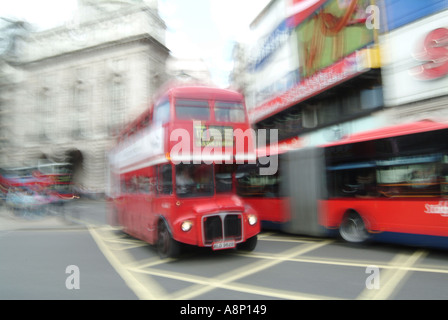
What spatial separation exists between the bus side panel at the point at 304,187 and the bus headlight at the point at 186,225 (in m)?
4.23

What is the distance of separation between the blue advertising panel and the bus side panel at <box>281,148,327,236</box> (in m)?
8.33

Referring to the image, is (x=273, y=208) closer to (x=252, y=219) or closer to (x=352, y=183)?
(x=352, y=183)

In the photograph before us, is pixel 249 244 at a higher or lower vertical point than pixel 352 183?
lower

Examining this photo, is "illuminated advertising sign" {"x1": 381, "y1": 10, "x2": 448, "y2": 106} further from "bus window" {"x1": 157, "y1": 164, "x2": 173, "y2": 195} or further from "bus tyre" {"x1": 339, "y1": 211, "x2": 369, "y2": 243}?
"bus window" {"x1": 157, "y1": 164, "x2": 173, "y2": 195}

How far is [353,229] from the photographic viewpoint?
29.3 feet

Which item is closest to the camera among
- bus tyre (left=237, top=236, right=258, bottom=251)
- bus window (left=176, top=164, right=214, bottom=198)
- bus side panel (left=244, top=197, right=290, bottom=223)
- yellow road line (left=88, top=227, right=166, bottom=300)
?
yellow road line (left=88, top=227, right=166, bottom=300)

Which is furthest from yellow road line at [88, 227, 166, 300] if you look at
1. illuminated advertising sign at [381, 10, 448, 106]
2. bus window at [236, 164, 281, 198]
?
illuminated advertising sign at [381, 10, 448, 106]

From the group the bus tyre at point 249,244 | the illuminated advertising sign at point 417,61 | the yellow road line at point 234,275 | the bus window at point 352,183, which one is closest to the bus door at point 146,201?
the bus tyre at point 249,244

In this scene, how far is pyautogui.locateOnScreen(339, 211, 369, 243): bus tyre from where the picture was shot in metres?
8.63

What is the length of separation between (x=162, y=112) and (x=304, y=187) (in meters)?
4.76

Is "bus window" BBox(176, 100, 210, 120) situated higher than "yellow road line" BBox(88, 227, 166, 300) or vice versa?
"bus window" BBox(176, 100, 210, 120)

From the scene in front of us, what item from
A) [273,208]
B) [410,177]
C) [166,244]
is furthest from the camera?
[273,208]

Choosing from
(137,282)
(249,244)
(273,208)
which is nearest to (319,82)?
(273,208)

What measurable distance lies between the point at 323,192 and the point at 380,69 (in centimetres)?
862
